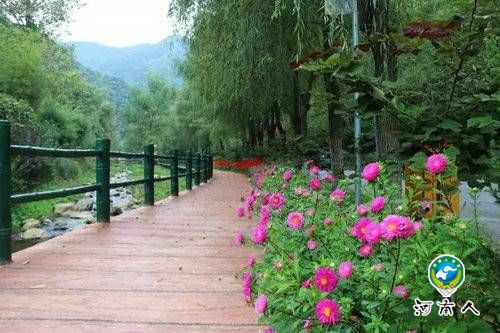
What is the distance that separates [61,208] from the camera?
16.5m

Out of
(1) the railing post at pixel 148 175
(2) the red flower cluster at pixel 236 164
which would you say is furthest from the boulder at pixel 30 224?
(2) the red flower cluster at pixel 236 164

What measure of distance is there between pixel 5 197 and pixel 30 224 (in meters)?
10.2

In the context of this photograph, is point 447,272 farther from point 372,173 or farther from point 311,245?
point 311,245

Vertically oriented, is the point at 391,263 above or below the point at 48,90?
below

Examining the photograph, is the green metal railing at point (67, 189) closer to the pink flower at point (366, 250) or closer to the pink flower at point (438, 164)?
the pink flower at point (366, 250)

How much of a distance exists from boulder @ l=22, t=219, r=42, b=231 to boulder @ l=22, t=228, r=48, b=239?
617 mm

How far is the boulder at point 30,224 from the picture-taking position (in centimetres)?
1289

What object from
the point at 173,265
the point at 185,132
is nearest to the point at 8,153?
the point at 173,265

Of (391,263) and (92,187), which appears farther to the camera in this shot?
(92,187)

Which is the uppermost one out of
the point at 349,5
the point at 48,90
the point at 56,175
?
the point at 48,90

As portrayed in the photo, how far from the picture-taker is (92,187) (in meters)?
5.64

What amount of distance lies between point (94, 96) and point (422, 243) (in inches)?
2330

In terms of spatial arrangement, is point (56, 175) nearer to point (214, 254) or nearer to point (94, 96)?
point (214, 254)

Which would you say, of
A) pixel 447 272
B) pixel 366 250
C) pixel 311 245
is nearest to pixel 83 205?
pixel 311 245
